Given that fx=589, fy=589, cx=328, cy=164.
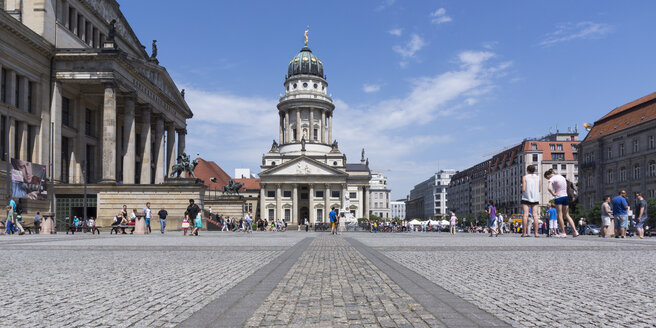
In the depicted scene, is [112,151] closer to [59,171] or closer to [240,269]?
[59,171]

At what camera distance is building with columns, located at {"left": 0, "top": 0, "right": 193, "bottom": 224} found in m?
37.7

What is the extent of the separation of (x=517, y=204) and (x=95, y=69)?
89.2m

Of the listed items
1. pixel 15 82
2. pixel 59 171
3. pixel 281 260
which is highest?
pixel 15 82

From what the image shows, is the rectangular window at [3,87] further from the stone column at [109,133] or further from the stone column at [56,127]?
the stone column at [109,133]

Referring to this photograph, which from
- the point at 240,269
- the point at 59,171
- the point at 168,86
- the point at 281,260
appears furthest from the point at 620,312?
the point at 168,86

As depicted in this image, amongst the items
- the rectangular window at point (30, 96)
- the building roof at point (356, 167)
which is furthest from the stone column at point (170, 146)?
the building roof at point (356, 167)

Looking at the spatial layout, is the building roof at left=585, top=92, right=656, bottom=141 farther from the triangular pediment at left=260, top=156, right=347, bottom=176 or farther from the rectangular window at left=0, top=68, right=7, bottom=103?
the rectangular window at left=0, top=68, right=7, bottom=103

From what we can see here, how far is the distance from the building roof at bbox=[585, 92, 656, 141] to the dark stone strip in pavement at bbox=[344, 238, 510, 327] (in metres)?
65.9

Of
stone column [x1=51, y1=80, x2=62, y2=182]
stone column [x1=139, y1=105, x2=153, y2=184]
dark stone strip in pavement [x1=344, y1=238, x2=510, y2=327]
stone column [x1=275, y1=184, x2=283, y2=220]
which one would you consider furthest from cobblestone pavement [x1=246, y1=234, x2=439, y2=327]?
stone column [x1=275, y1=184, x2=283, y2=220]

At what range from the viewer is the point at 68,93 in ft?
147

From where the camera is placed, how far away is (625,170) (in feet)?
228

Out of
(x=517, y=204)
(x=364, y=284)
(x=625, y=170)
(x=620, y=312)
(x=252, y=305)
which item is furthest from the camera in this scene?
(x=517, y=204)

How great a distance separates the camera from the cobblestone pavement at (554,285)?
484 centimetres

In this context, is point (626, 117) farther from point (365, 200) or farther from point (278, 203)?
point (278, 203)
